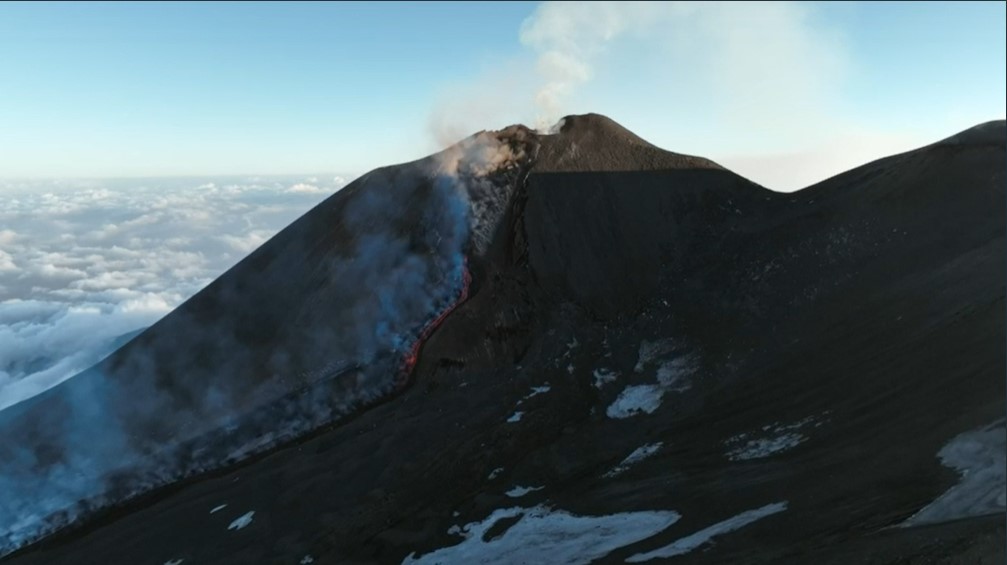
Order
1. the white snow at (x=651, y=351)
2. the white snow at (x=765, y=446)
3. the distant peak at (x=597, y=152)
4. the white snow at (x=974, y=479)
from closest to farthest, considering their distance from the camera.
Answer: the white snow at (x=974, y=479) → the white snow at (x=765, y=446) → the white snow at (x=651, y=351) → the distant peak at (x=597, y=152)

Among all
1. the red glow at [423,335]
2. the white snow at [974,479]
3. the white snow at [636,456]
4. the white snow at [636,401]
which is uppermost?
the red glow at [423,335]

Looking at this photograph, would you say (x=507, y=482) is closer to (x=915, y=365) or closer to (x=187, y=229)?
(x=915, y=365)

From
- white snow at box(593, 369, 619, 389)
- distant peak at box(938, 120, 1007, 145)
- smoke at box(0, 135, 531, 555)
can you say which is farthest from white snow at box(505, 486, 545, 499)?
distant peak at box(938, 120, 1007, 145)

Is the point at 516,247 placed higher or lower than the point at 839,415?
higher

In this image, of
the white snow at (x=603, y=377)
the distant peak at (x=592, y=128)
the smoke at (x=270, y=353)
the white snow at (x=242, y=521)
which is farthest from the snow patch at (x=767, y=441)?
the white snow at (x=242, y=521)

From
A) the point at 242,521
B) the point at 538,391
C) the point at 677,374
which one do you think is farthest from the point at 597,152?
the point at 242,521

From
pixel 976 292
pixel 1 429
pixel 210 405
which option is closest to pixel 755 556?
pixel 976 292

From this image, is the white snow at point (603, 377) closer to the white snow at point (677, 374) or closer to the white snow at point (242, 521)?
the white snow at point (677, 374)
